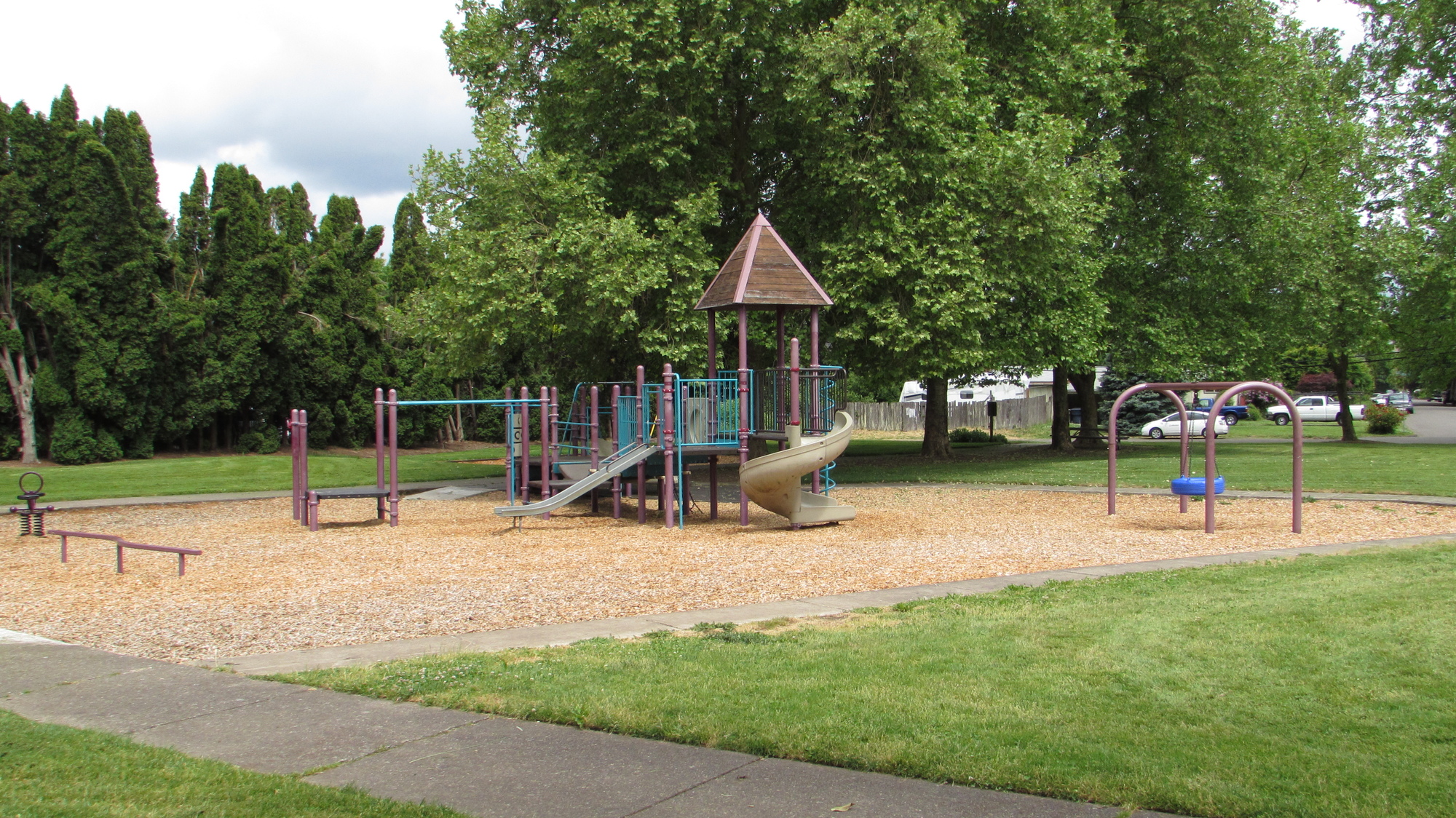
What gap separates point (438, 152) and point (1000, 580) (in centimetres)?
1637

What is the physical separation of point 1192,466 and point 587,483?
50.9 ft

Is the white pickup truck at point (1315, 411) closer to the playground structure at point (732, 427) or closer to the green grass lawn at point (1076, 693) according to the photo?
the playground structure at point (732, 427)

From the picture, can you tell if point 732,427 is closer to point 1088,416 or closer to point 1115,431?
point 1115,431

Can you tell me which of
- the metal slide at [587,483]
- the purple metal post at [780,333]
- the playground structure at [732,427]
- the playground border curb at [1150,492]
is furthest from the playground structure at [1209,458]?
the metal slide at [587,483]

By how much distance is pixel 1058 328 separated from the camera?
78.1 ft

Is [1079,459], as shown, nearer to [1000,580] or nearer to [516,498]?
[516,498]

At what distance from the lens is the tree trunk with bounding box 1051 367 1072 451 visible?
3241 cm

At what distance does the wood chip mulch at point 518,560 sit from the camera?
8.97 m

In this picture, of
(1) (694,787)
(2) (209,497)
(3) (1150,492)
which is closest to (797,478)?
(3) (1150,492)

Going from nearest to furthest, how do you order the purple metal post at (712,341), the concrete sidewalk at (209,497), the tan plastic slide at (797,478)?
the tan plastic slide at (797,478) → the purple metal post at (712,341) → the concrete sidewalk at (209,497)

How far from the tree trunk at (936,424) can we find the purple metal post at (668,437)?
14553mm

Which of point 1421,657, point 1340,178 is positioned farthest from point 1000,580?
point 1340,178

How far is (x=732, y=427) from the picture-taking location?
17031 millimetres

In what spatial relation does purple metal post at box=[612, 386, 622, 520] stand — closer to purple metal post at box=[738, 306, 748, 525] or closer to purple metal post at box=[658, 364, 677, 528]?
purple metal post at box=[658, 364, 677, 528]
